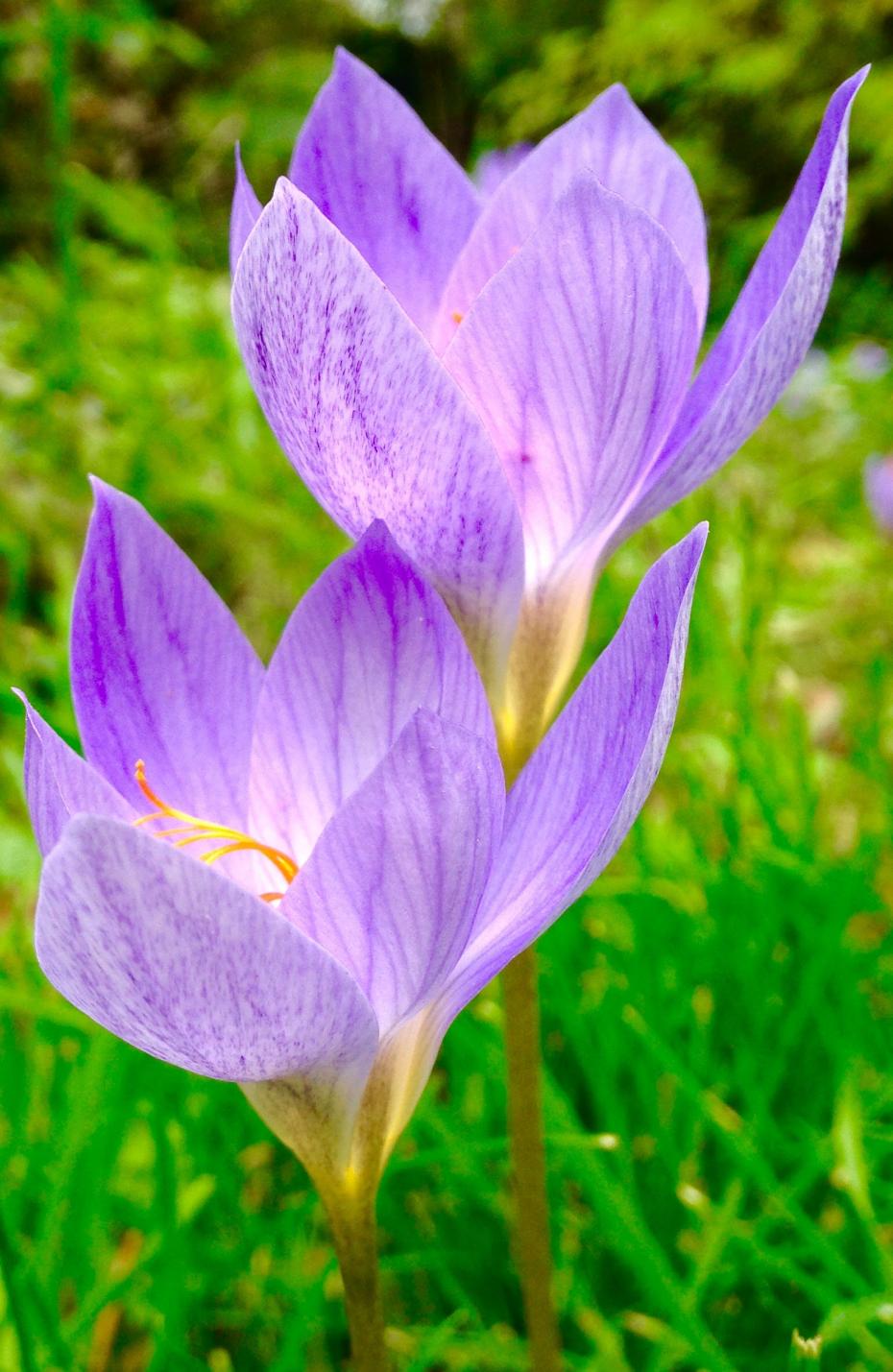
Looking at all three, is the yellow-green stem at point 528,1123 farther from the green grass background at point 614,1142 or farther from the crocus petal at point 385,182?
the crocus petal at point 385,182

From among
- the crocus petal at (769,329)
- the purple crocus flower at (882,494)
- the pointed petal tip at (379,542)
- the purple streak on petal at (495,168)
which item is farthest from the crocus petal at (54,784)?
the purple crocus flower at (882,494)

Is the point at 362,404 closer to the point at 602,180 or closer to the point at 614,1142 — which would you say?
the point at 602,180

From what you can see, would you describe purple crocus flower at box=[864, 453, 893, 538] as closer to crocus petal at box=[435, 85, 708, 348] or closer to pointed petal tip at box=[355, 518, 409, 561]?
crocus petal at box=[435, 85, 708, 348]

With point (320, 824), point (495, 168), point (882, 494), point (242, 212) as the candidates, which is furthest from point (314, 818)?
point (882, 494)

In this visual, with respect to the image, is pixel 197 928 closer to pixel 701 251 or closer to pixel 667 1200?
pixel 701 251

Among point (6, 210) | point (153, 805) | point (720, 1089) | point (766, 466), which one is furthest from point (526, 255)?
point (6, 210)

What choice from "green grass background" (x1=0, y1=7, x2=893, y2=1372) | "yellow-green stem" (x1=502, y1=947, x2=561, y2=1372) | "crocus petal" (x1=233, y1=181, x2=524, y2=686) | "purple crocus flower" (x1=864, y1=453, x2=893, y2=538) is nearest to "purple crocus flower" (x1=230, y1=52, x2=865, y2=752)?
"crocus petal" (x1=233, y1=181, x2=524, y2=686)
